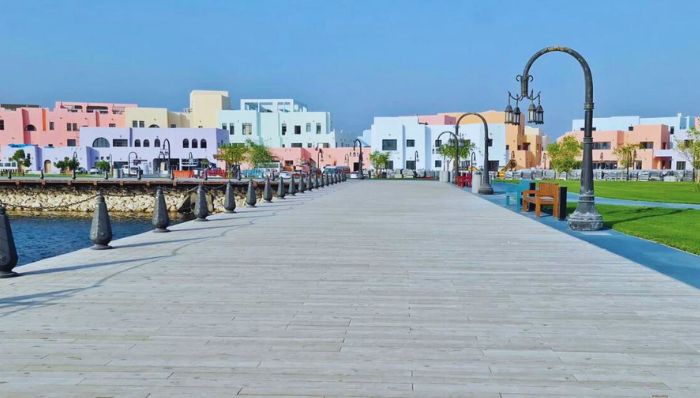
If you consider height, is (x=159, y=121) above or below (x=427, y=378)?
above

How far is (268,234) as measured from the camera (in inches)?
511

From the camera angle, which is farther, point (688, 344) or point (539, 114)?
point (539, 114)

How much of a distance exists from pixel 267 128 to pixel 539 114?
8005 cm

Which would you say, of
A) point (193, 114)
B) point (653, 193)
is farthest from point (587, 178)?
point (193, 114)

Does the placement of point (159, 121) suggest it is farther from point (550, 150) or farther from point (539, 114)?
point (539, 114)

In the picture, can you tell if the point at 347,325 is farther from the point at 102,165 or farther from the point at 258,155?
the point at 102,165

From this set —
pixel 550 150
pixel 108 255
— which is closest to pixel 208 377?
pixel 108 255

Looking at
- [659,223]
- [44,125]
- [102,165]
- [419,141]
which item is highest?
[44,125]

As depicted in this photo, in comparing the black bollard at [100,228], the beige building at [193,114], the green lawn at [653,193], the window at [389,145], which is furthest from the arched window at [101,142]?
the black bollard at [100,228]

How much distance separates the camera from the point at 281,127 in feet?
307

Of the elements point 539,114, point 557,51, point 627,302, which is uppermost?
point 557,51

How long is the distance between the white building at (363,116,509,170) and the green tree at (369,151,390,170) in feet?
9.42

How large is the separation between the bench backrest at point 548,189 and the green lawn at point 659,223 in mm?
1664

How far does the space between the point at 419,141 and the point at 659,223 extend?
72.4 metres
